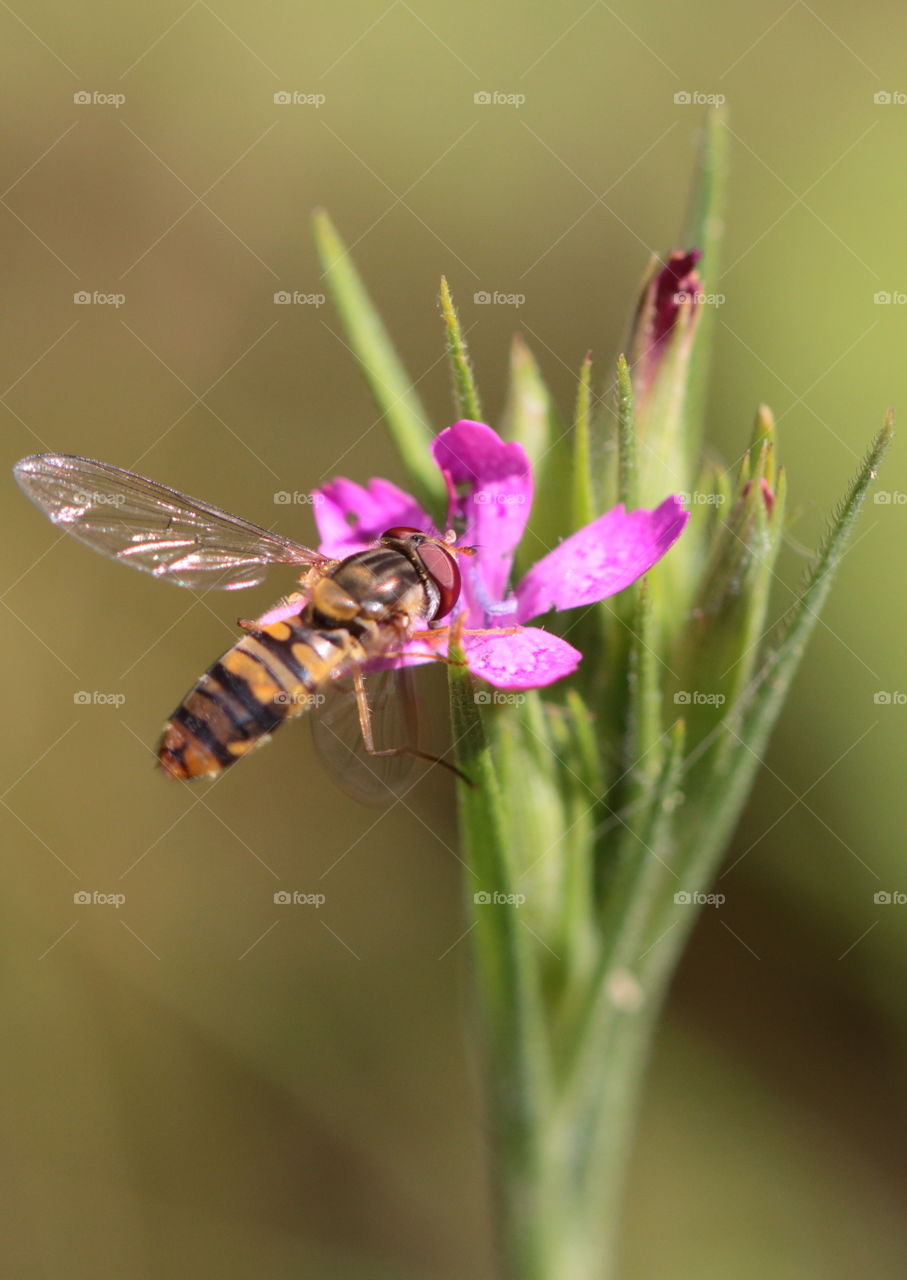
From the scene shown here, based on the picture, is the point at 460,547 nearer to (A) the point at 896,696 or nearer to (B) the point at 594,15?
(A) the point at 896,696

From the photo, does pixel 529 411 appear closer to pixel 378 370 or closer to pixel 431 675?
pixel 378 370

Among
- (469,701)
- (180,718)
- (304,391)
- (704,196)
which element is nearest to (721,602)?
(469,701)
